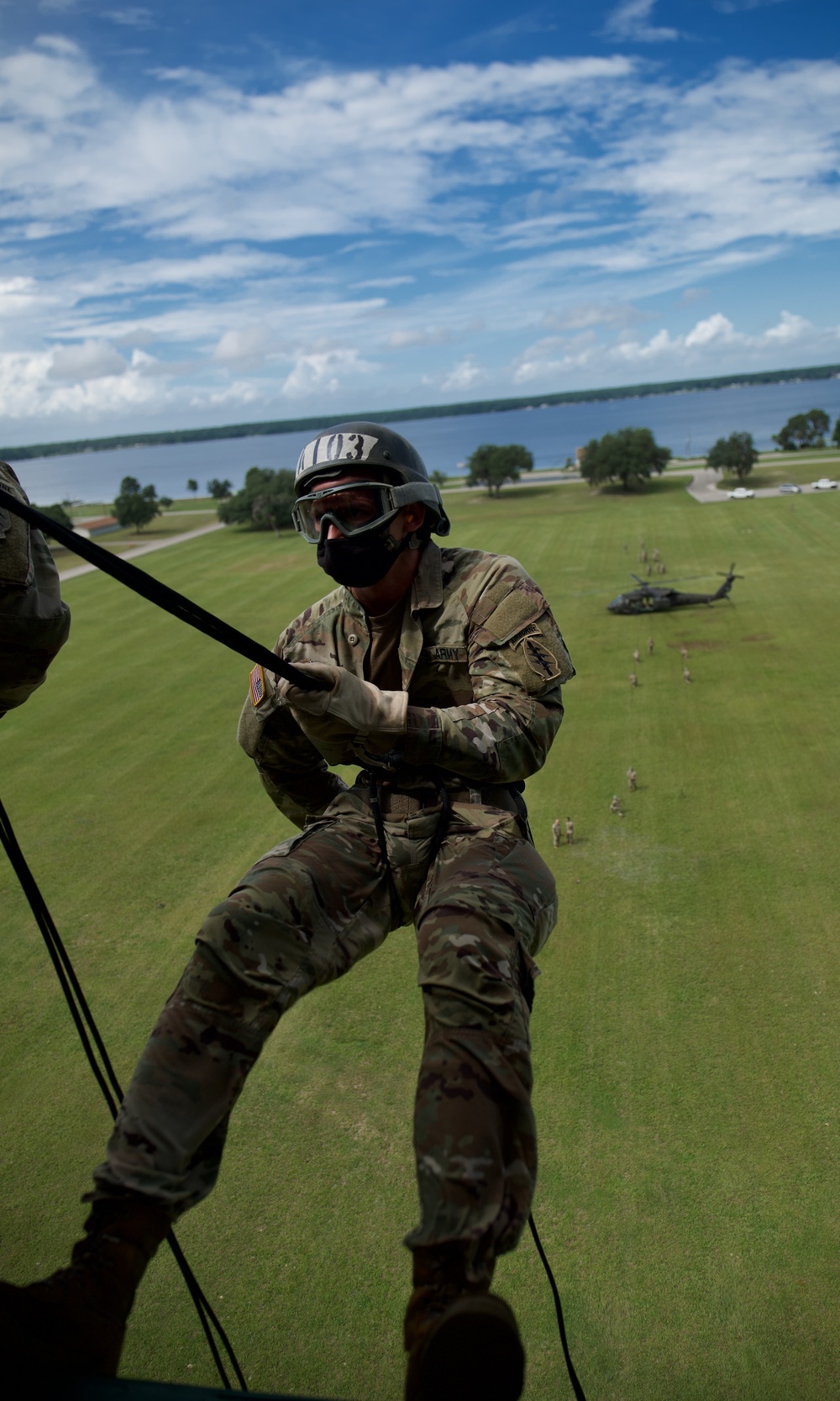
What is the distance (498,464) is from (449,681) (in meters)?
104

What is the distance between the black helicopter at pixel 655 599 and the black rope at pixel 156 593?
4548cm

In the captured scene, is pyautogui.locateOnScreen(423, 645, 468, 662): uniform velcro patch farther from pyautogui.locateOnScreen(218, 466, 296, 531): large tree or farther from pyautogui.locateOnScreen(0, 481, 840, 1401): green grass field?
pyautogui.locateOnScreen(218, 466, 296, 531): large tree

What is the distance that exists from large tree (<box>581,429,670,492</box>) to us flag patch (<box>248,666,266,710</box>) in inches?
3864

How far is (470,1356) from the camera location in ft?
9.83

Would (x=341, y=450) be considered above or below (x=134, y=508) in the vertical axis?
above

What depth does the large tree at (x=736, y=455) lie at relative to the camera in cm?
9756

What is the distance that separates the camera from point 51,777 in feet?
103

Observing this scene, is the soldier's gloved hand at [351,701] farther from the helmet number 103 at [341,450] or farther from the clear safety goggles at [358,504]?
the helmet number 103 at [341,450]

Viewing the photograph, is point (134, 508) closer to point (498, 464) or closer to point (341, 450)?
point (498, 464)

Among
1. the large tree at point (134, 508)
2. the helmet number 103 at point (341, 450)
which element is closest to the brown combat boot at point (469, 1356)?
the helmet number 103 at point (341, 450)

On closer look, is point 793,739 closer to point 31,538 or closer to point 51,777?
point 51,777

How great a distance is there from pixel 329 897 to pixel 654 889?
18006mm

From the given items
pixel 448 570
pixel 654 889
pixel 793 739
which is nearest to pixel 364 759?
pixel 448 570

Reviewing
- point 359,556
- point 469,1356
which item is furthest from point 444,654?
point 469,1356
